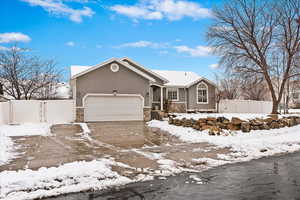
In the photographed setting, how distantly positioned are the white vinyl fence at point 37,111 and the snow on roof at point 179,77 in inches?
408

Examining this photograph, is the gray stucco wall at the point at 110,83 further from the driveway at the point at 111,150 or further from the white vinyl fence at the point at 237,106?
the white vinyl fence at the point at 237,106

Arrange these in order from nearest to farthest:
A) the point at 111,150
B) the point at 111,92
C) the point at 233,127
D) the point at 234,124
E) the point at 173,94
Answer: the point at 111,150, the point at 233,127, the point at 234,124, the point at 111,92, the point at 173,94

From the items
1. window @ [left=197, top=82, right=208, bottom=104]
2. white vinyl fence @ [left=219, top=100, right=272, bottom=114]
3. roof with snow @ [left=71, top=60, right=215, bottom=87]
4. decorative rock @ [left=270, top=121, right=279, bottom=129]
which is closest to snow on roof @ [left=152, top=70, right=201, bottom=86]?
roof with snow @ [left=71, top=60, right=215, bottom=87]

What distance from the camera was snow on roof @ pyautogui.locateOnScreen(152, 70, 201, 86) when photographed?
80.1 ft

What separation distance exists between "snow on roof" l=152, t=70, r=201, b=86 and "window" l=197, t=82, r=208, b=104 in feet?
3.34

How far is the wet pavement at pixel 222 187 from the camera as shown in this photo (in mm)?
4203

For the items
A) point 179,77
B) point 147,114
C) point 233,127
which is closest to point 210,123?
point 233,127

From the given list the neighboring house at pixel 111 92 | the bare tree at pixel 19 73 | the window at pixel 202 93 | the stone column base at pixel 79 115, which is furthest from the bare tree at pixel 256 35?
the bare tree at pixel 19 73

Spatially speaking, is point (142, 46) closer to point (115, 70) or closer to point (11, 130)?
point (115, 70)

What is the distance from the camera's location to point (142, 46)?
1077 inches

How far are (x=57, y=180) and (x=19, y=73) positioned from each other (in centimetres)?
2128

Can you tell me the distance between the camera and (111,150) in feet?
27.4

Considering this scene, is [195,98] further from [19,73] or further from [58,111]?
[19,73]

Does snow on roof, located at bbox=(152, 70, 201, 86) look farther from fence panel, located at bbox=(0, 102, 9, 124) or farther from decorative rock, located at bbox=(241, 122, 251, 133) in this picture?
fence panel, located at bbox=(0, 102, 9, 124)
